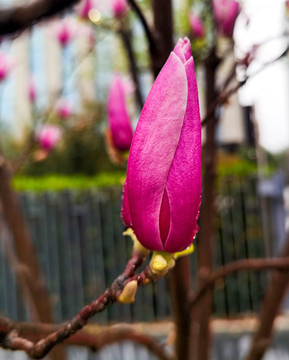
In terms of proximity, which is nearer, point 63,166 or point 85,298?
point 85,298

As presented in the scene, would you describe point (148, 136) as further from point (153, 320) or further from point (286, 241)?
point (153, 320)

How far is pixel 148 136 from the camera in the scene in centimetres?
41

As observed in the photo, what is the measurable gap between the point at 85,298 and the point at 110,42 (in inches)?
170

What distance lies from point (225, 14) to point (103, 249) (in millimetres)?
3675

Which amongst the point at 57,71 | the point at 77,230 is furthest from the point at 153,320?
the point at 57,71

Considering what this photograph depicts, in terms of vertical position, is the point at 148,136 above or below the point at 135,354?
above

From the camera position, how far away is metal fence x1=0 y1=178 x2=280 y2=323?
179 inches

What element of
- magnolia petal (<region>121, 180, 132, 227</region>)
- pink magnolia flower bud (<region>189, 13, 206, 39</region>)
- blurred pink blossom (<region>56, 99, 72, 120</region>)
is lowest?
magnolia petal (<region>121, 180, 132, 227</region>)

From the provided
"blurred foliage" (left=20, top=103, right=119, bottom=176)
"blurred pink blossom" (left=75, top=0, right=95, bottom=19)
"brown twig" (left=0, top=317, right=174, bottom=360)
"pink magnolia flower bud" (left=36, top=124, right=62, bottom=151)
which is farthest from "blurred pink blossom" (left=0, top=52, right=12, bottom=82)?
"blurred foliage" (left=20, top=103, right=119, bottom=176)

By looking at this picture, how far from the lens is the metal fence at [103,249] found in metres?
4.54

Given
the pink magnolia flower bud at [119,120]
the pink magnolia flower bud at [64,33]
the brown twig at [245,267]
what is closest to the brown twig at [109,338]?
the brown twig at [245,267]

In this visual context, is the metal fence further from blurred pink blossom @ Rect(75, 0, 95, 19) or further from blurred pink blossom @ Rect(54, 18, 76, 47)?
blurred pink blossom @ Rect(75, 0, 95, 19)

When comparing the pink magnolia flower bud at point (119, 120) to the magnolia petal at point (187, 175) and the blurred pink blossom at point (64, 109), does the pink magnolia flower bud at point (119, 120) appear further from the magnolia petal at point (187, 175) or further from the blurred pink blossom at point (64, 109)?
the blurred pink blossom at point (64, 109)

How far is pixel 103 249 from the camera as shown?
4613 mm
